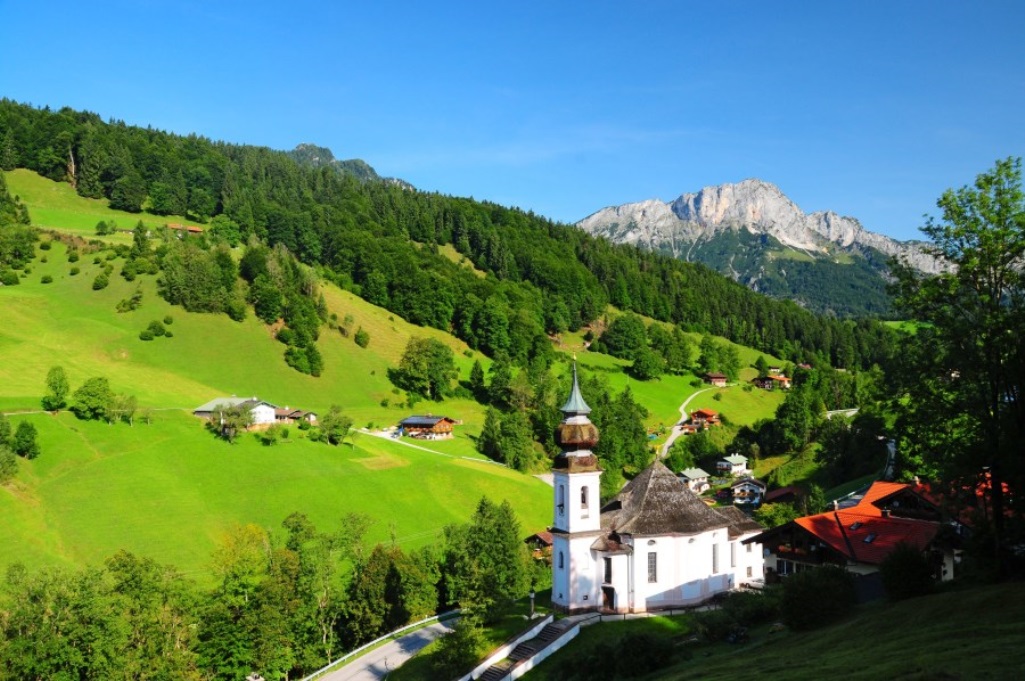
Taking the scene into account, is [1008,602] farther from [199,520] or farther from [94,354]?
[94,354]

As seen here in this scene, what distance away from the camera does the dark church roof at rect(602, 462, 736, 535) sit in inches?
1766

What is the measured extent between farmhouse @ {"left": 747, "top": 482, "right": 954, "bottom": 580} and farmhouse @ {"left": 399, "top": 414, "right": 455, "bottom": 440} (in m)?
61.9

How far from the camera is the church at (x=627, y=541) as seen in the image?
4375cm

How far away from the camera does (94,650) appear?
136ft

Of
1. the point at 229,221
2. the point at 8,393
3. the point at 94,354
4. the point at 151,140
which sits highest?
the point at 151,140

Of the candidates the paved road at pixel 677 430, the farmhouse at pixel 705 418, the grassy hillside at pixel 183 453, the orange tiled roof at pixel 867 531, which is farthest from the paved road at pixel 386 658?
the farmhouse at pixel 705 418

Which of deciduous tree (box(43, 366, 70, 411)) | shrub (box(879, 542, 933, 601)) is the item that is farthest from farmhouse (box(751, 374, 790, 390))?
shrub (box(879, 542, 933, 601))

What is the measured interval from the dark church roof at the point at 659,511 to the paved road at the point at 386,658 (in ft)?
41.6

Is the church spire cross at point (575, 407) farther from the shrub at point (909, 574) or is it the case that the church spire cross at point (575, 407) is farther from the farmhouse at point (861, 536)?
the shrub at point (909, 574)

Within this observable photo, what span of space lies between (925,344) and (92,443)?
71.3 metres

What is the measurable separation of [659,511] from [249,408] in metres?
55.9

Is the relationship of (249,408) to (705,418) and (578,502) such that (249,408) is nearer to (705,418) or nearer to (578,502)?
(578,502)

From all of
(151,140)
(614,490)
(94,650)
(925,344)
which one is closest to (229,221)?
(151,140)

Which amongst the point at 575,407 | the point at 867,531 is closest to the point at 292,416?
the point at 575,407
